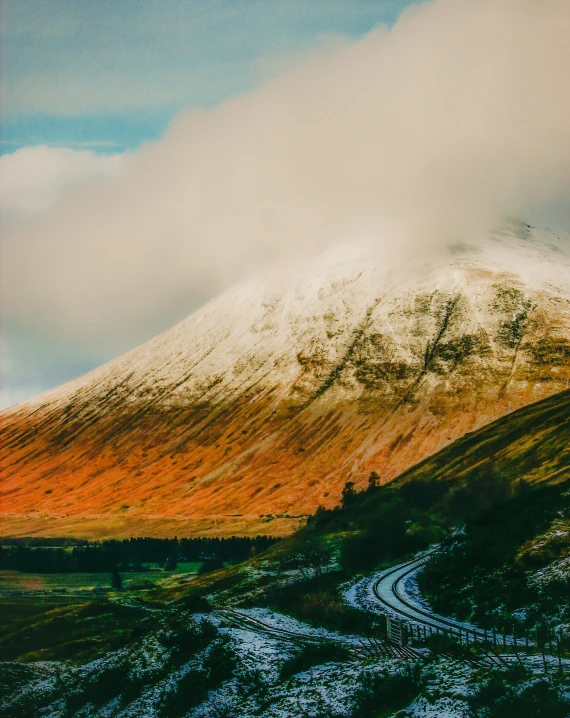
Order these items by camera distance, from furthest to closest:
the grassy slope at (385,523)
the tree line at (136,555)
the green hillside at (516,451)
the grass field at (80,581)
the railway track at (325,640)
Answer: the tree line at (136,555)
the grass field at (80,581)
the green hillside at (516,451)
the grassy slope at (385,523)
the railway track at (325,640)

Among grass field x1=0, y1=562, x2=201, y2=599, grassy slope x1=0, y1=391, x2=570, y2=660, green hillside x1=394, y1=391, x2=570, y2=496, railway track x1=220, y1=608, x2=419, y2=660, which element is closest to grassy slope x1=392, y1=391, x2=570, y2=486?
green hillside x1=394, y1=391, x2=570, y2=496

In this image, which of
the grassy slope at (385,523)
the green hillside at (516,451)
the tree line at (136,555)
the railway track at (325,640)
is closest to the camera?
the railway track at (325,640)

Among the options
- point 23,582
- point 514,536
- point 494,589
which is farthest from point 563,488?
point 23,582

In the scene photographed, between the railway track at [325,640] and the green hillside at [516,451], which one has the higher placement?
the green hillside at [516,451]

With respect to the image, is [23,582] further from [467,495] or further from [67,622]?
[467,495]

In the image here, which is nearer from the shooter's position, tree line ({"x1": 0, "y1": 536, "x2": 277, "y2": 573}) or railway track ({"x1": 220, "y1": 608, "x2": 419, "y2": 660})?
railway track ({"x1": 220, "y1": 608, "x2": 419, "y2": 660})

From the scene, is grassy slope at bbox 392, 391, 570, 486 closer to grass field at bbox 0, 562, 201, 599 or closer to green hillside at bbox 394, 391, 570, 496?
green hillside at bbox 394, 391, 570, 496

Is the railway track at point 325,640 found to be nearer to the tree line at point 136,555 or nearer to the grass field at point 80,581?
the grass field at point 80,581

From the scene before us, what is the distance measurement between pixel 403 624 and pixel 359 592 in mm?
14705

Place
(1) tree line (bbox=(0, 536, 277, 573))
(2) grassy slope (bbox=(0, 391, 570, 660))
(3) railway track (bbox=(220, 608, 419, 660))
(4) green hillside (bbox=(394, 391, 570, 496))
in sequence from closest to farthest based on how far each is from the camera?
(3) railway track (bbox=(220, 608, 419, 660))
(2) grassy slope (bbox=(0, 391, 570, 660))
(4) green hillside (bbox=(394, 391, 570, 496))
(1) tree line (bbox=(0, 536, 277, 573))

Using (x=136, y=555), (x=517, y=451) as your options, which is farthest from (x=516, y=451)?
(x=136, y=555)

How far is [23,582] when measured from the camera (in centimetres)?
14588

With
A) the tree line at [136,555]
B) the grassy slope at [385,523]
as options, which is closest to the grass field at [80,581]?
the tree line at [136,555]

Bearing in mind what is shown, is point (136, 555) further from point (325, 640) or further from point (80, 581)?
point (325, 640)
